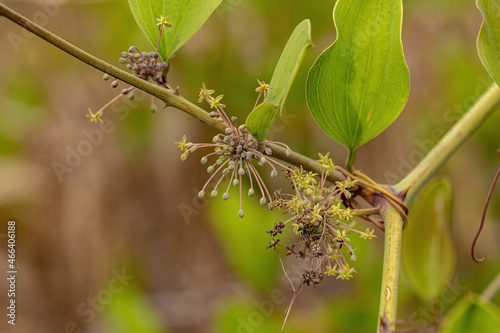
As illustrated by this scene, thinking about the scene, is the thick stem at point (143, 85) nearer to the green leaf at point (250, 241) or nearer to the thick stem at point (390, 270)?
the thick stem at point (390, 270)

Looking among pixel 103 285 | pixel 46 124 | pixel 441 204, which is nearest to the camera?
pixel 441 204

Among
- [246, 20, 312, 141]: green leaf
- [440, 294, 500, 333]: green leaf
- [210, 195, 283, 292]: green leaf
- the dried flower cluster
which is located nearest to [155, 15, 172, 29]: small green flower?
the dried flower cluster

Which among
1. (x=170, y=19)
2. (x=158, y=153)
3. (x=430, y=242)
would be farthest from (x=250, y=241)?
(x=158, y=153)

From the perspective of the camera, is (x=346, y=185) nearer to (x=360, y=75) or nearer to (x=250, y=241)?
(x=360, y=75)

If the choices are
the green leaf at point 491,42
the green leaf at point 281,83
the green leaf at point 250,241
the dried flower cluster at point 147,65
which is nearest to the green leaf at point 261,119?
the green leaf at point 281,83

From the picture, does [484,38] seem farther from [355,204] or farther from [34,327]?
[34,327]

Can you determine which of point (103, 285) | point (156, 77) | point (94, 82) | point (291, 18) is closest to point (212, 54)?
point (291, 18)
